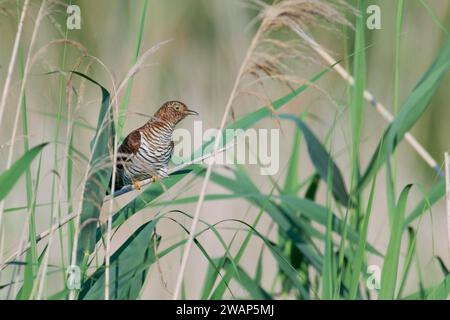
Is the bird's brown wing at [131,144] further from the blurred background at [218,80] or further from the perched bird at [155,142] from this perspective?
the blurred background at [218,80]

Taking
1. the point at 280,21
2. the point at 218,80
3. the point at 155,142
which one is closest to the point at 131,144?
the point at 155,142

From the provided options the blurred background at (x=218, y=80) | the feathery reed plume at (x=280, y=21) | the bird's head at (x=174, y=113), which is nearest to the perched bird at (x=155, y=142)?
the bird's head at (x=174, y=113)

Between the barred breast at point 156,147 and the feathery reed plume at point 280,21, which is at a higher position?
the feathery reed plume at point 280,21

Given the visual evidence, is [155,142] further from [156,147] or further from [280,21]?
[280,21]

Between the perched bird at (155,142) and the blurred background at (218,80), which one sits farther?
the blurred background at (218,80)

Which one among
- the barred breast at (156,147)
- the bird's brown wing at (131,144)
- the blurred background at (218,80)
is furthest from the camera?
the blurred background at (218,80)

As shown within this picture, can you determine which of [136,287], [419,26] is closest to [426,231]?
[419,26]

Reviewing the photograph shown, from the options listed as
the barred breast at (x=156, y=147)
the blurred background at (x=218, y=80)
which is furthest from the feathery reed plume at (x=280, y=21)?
the blurred background at (x=218, y=80)

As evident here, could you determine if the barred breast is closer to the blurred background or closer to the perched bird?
the perched bird

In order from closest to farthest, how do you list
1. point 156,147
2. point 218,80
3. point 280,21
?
1. point 280,21
2. point 156,147
3. point 218,80

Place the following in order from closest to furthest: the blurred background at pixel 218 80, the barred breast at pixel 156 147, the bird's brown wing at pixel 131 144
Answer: the barred breast at pixel 156 147
the bird's brown wing at pixel 131 144
the blurred background at pixel 218 80

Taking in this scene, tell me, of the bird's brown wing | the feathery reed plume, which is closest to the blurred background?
the bird's brown wing
